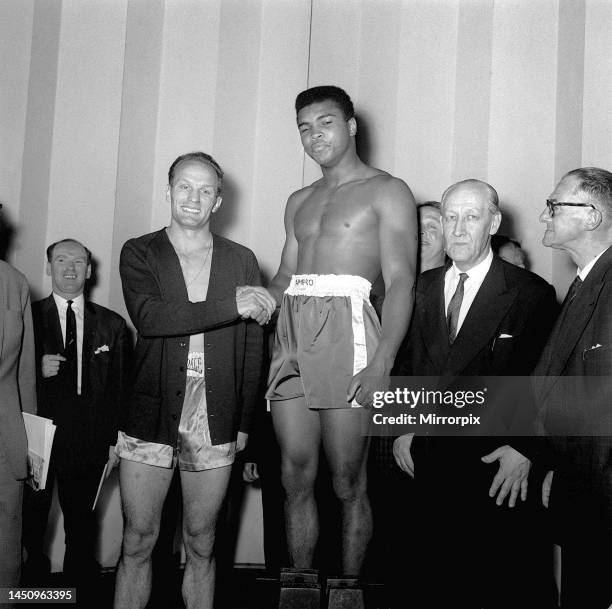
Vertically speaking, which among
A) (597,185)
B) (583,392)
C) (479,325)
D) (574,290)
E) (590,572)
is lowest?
(590,572)

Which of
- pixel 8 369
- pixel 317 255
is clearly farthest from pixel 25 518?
pixel 317 255

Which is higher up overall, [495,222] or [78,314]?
[495,222]

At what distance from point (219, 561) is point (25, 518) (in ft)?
3.20

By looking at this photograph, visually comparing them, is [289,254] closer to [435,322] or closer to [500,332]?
[435,322]

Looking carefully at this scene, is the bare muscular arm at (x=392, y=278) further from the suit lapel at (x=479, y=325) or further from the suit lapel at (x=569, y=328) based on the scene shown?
the suit lapel at (x=569, y=328)

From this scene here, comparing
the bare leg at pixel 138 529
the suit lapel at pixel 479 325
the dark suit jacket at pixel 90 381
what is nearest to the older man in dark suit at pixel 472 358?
the suit lapel at pixel 479 325

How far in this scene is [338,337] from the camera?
2602 mm

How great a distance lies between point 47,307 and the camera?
3.68 metres

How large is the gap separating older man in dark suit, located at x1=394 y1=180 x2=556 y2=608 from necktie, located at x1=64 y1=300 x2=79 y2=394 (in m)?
1.70

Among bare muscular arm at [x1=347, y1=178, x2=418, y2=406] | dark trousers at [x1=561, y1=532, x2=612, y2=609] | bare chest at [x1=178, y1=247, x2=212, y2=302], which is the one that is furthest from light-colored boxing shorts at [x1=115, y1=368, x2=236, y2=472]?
dark trousers at [x1=561, y1=532, x2=612, y2=609]

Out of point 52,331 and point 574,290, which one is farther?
point 52,331

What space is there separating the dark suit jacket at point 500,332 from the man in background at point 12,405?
1350 mm

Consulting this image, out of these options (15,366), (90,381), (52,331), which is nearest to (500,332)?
(15,366)

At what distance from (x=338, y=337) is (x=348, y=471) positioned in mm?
451
